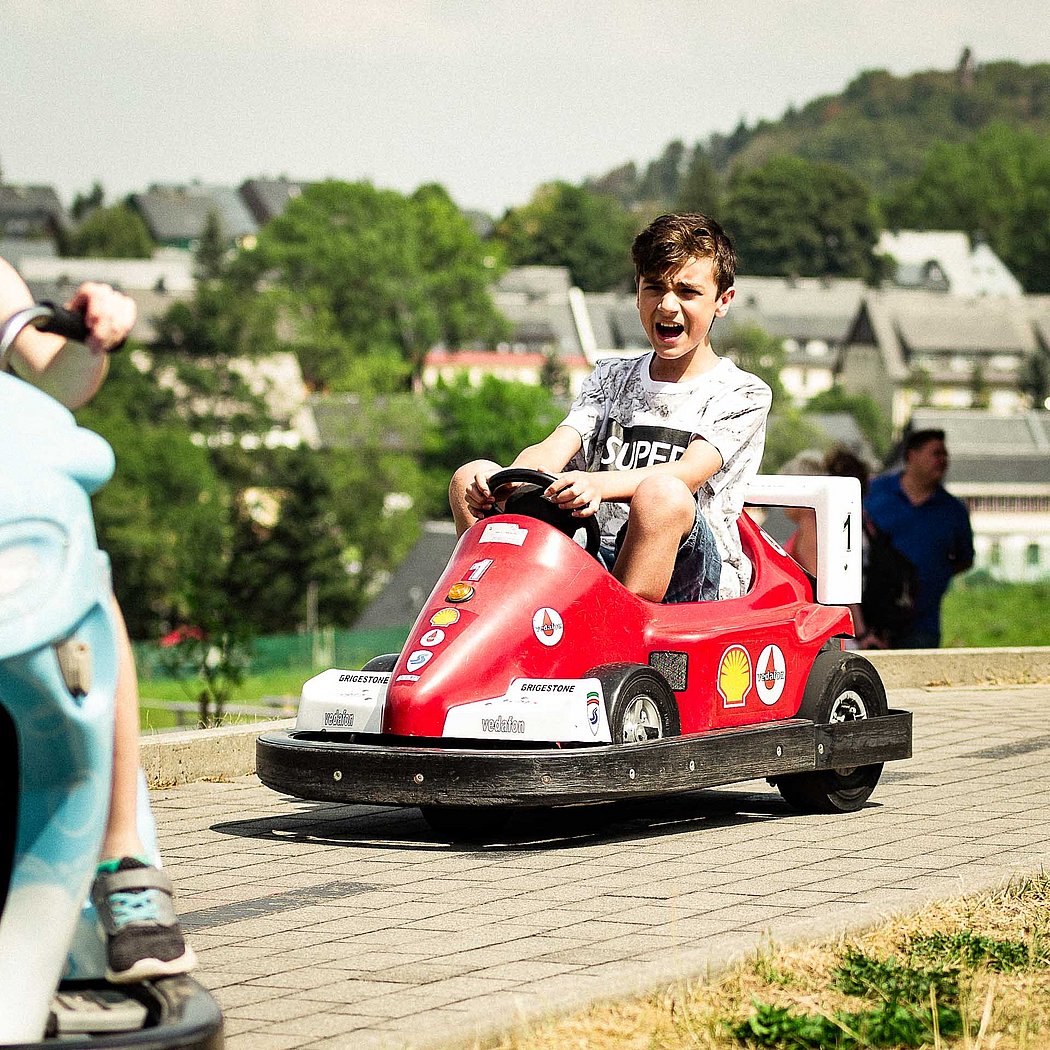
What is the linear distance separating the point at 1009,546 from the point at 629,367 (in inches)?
3752

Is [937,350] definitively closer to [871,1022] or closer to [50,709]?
[871,1022]

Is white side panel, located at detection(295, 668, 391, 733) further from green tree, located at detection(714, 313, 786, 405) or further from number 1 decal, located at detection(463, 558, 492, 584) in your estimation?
green tree, located at detection(714, 313, 786, 405)

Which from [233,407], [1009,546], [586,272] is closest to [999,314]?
[586,272]

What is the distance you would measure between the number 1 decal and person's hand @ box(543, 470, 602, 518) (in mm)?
292

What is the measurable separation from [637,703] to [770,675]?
0.81 meters

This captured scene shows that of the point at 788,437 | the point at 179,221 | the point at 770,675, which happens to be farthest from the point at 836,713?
the point at 179,221

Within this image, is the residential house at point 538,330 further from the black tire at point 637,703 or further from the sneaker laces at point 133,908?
the sneaker laces at point 133,908

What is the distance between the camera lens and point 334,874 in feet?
19.6

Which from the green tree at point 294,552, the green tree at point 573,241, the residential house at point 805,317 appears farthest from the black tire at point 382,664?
the green tree at point 573,241

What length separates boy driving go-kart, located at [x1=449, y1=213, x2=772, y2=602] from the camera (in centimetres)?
696

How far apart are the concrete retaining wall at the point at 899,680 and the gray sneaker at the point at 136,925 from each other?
468 centimetres

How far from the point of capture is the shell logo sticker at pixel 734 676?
683 cm

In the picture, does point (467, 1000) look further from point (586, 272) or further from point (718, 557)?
point (586, 272)

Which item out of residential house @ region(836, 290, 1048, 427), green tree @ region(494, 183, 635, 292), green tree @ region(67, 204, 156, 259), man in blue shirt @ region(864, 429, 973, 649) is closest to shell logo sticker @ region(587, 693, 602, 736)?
man in blue shirt @ region(864, 429, 973, 649)
